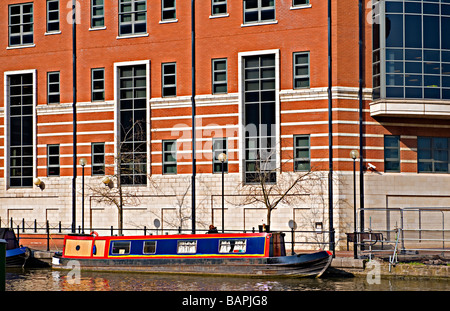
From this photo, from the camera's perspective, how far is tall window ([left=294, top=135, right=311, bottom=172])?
42625mm

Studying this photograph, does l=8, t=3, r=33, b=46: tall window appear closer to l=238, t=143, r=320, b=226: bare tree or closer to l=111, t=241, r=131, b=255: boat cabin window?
l=238, t=143, r=320, b=226: bare tree

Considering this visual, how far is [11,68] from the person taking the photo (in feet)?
163

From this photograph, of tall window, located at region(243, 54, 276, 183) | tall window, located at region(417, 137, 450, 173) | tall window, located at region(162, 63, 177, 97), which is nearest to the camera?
tall window, located at region(417, 137, 450, 173)

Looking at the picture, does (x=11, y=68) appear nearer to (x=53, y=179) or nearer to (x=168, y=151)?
(x=53, y=179)

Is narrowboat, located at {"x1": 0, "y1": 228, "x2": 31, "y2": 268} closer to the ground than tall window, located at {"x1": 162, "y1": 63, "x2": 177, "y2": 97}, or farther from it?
closer to the ground

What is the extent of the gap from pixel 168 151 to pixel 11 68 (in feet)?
41.4

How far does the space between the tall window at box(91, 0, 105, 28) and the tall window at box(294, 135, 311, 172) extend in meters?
14.7

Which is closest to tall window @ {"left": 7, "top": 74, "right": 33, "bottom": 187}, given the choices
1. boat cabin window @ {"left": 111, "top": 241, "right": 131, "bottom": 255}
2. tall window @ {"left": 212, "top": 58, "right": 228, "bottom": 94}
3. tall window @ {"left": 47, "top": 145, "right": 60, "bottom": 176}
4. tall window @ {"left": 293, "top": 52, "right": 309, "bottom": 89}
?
tall window @ {"left": 47, "top": 145, "right": 60, "bottom": 176}

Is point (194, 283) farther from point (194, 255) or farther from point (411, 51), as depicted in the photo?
point (411, 51)

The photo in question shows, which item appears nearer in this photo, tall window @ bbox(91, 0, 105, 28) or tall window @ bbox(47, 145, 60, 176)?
tall window @ bbox(91, 0, 105, 28)

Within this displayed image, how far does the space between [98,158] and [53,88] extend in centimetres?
571

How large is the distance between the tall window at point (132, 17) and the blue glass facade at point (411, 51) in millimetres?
14248

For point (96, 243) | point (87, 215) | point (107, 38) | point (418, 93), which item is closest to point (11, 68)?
point (107, 38)

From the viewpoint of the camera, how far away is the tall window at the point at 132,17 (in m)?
46.5
